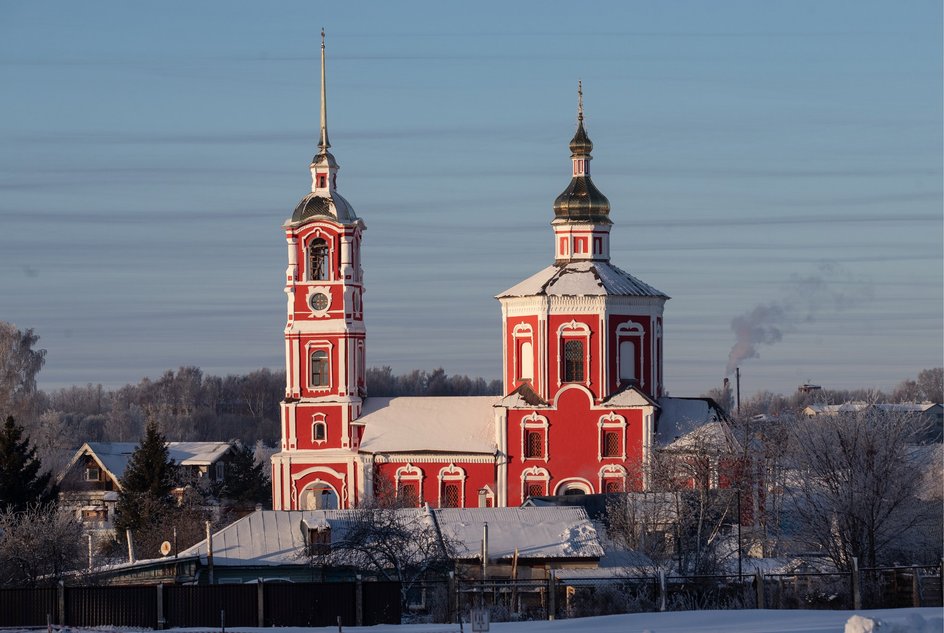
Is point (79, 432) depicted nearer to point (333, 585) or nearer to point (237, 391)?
point (237, 391)

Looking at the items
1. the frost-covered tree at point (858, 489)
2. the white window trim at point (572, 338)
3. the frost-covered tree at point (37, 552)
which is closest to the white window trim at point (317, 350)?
the white window trim at point (572, 338)

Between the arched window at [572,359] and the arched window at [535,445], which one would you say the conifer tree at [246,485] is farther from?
the arched window at [572,359]

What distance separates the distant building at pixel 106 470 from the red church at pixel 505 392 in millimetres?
11795

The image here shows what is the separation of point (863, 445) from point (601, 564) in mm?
6873

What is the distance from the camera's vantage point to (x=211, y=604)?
31891 millimetres

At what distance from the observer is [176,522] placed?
180 ft

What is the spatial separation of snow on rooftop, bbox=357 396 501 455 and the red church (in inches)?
2.2

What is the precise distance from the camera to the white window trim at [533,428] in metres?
58.0

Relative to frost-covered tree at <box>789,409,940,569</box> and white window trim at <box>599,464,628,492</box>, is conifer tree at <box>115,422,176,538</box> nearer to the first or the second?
white window trim at <box>599,464,628,492</box>

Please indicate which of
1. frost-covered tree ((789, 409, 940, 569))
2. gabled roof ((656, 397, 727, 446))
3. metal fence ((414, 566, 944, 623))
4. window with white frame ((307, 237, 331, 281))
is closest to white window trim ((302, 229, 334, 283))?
window with white frame ((307, 237, 331, 281))

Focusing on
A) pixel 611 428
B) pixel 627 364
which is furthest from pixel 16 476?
pixel 627 364

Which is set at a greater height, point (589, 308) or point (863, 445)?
point (589, 308)

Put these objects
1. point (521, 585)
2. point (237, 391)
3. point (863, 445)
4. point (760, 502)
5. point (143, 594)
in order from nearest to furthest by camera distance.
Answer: point (143, 594)
point (521, 585)
point (863, 445)
point (760, 502)
point (237, 391)

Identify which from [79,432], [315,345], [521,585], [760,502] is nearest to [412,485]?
[315,345]
